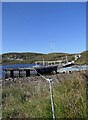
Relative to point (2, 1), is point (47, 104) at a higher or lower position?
lower

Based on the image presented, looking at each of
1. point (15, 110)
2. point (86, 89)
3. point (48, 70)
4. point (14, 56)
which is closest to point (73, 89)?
point (86, 89)

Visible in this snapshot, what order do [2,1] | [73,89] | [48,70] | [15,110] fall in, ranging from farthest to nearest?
1. [48,70]
2. [15,110]
3. [73,89]
4. [2,1]

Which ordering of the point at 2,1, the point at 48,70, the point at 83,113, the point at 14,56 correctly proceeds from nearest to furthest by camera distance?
1. the point at 83,113
2. the point at 2,1
3. the point at 48,70
4. the point at 14,56

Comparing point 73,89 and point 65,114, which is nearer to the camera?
point 65,114

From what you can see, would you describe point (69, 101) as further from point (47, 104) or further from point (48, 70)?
point (48, 70)

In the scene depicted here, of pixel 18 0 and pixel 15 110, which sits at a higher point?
pixel 18 0

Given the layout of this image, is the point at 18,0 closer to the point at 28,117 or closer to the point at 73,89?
the point at 73,89

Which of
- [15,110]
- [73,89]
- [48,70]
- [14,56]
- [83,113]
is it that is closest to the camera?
[83,113]

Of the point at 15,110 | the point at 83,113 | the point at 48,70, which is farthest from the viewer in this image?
the point at 48,70

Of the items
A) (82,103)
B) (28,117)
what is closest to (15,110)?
(28,117)

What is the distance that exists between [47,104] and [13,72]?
23890 mm

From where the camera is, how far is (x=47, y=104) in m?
2.45

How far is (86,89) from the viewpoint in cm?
233

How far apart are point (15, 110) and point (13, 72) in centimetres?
2340
